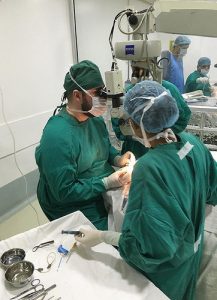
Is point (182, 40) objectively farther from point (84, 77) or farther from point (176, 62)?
point (84, 77)

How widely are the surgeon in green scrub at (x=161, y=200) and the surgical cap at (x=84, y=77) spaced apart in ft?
1.75

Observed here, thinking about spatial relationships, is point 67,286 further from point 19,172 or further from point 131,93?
point 19,172

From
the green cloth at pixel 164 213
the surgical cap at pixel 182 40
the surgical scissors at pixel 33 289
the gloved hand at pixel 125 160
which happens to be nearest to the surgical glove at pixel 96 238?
the green cloth at pixel 164 213

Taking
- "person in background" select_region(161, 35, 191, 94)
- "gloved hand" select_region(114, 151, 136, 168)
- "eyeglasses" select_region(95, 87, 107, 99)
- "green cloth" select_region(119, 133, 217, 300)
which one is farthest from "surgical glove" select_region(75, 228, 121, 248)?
"person in background" select_region(161, 35, 191, 94)

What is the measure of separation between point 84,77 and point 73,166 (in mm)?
504

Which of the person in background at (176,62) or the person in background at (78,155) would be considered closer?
the person in background at (78,155)

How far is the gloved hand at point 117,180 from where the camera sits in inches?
61.6

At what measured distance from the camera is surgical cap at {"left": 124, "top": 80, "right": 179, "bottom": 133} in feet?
3.32

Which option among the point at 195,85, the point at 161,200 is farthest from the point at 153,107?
the point at 195,85

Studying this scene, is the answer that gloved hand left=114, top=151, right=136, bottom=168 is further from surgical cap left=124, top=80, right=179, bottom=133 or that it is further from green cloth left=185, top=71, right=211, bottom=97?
green cloth left=185, top=71, right=211, bottom=97

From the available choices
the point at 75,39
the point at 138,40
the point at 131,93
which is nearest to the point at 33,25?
the point at 75,39

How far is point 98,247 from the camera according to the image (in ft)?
3.77

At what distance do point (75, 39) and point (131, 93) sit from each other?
8.03 feet

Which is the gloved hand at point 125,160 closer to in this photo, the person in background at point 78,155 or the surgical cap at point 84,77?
the person in background at point 78,155
